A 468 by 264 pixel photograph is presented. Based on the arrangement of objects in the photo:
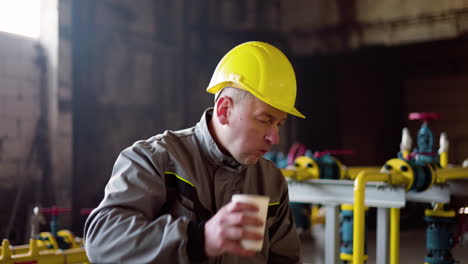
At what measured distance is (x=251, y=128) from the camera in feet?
4.33

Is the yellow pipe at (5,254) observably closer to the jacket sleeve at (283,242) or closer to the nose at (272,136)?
the jacket sleeve at (283,242)

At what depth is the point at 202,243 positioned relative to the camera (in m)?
1.06

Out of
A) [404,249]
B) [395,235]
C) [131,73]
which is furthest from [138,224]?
[404,249]

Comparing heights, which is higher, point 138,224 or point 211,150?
point 211,150

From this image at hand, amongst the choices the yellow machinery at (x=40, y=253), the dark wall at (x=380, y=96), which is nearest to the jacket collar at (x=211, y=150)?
the yellow machinery at (x=40, y=253)

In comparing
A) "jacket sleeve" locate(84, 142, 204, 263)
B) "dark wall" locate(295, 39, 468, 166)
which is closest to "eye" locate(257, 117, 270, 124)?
"jacket sleeve" locate(84, 142, 204, 263)

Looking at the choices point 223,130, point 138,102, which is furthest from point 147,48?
point 223,130

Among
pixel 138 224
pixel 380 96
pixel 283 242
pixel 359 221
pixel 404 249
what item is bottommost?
pixel 404 249

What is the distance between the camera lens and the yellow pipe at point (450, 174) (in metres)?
3.20

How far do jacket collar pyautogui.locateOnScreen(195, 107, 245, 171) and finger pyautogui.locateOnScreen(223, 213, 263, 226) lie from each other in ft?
1.38

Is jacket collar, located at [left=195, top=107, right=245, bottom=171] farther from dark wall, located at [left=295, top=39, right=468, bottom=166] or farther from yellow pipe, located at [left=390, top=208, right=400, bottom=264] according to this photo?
dark wall, located at [left=295, top=39, right=468, bottom=166]

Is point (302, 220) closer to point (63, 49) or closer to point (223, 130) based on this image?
point (63, 49)

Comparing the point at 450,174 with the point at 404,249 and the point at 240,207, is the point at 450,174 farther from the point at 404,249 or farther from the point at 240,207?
the point at 240,207

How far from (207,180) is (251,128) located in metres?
0.21
